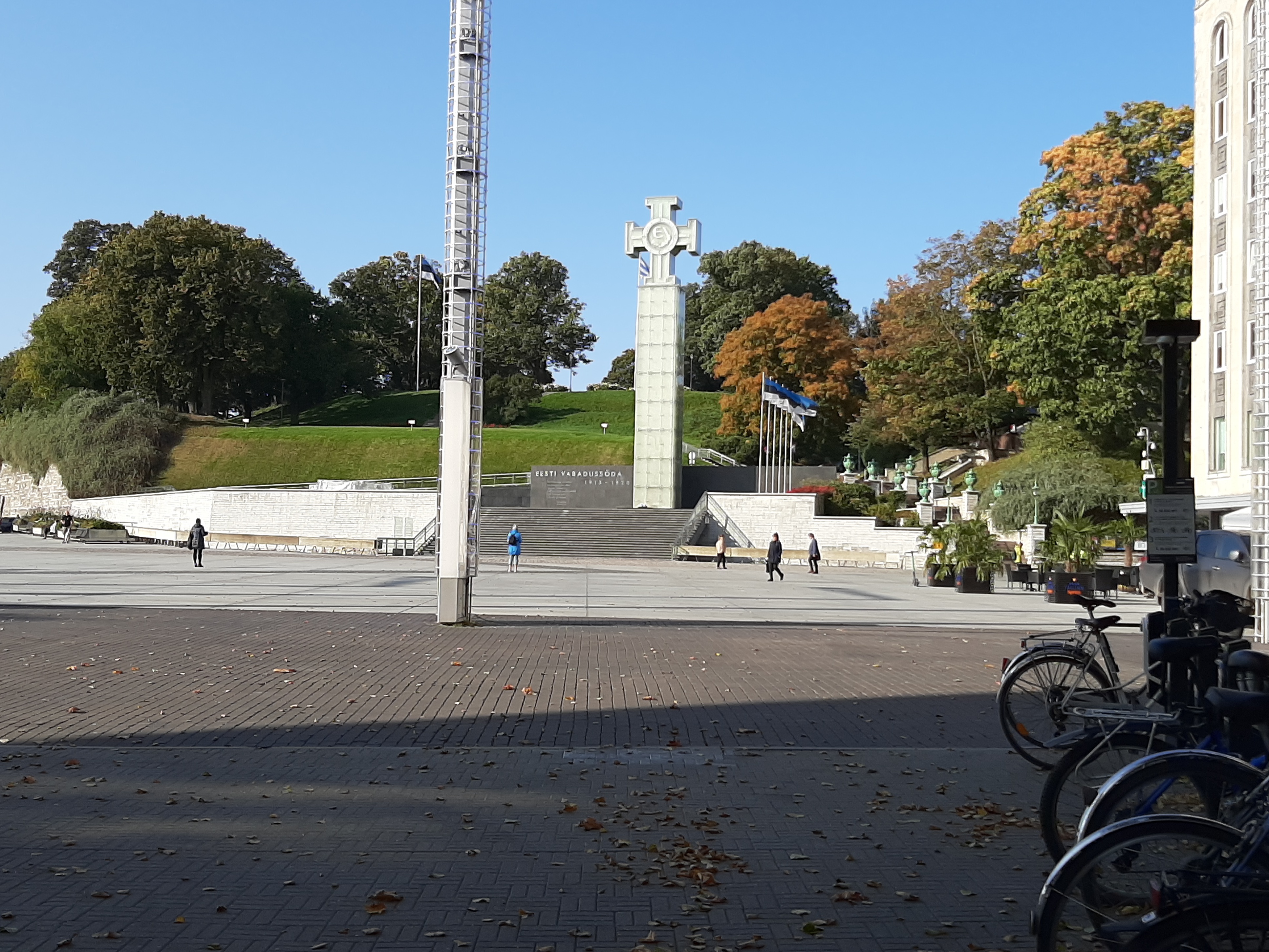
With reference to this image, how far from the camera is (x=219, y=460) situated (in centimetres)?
7131

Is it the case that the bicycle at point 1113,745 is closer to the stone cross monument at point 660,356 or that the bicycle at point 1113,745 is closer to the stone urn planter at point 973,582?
the stone urn planter at point 973,582

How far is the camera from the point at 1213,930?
123 inches

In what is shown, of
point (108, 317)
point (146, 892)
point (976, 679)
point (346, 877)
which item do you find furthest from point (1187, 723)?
point (108, 317)

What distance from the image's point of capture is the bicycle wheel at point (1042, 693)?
8.17 meters

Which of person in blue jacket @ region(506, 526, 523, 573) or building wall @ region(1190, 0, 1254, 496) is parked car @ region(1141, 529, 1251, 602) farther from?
person in blue jacket @ region(506, 526, 523, 573)

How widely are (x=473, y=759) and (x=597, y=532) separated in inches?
1683

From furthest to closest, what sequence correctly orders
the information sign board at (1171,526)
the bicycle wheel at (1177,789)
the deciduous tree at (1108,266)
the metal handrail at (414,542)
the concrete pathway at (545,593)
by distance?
1. the metal handrail at (414,542)
2. the deciduous tree at (1108,266)
3. the concrete pathway at (545,593)
4. the information sign board at (1171,526)
5. the bicycle wheel at (1177,789)

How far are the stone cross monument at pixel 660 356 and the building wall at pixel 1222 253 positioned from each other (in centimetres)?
2050

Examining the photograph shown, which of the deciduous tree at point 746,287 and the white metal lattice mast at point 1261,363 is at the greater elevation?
the deciduous tree at point 746,287

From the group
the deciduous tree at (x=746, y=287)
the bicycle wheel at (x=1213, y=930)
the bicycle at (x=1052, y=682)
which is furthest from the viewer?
the deciduous tree at (x=746, y=287)

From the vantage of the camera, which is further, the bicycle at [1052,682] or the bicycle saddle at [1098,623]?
the bicycle at [1052,682]

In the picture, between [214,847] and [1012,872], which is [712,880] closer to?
[1012,872]

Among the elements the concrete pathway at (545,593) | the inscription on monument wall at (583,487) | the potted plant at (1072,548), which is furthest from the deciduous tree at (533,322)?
the potted plant at (1072,548)

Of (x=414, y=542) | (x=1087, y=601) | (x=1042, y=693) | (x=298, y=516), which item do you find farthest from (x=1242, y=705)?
(x=298, y=516)
